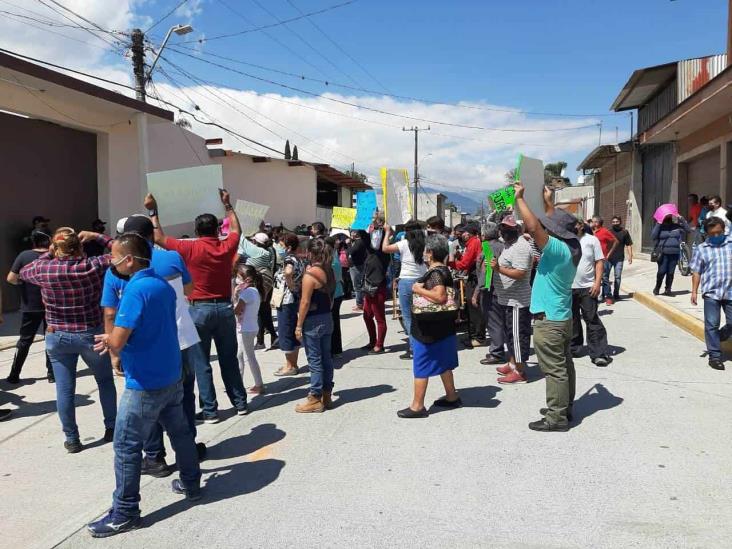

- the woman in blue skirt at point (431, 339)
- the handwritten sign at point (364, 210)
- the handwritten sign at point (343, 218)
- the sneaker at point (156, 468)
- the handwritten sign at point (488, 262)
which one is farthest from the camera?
the handwritten sign at point (343, 218)

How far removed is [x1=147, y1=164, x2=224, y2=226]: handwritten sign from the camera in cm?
493

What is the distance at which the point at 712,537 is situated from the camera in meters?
3.05

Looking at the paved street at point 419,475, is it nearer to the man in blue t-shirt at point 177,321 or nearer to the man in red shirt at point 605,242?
the man in blue t-shirt at point 177,321

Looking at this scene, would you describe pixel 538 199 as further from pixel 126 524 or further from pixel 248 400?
pixel 126 524

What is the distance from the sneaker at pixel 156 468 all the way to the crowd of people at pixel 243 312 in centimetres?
1

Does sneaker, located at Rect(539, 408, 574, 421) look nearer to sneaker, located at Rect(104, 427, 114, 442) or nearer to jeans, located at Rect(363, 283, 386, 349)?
jeans, located at Rect(363, 283, 386, 349)

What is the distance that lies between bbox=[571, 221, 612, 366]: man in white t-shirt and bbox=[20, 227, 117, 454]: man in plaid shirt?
17.3ft

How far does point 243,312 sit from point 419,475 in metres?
2.82

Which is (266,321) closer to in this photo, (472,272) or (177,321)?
(472,272)

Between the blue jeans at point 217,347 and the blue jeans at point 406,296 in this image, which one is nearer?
the blue jeans at point 217,347

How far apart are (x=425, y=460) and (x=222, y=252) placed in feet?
8.03

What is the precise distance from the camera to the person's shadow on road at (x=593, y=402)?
5.16 meters

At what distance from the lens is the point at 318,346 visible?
533 cm

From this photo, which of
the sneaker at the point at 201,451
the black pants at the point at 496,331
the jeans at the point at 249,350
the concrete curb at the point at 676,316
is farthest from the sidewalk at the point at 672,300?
the sneaker at the point at 201,451
